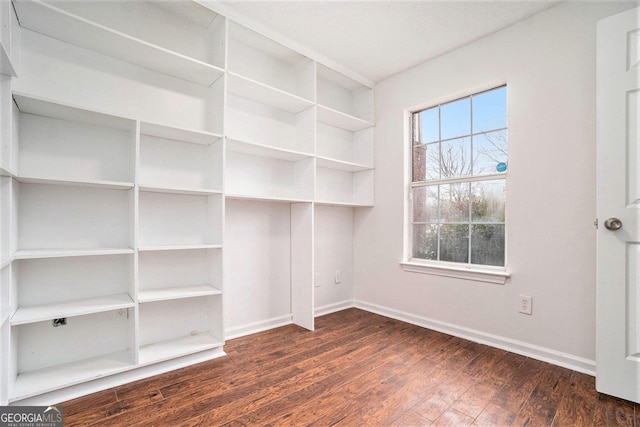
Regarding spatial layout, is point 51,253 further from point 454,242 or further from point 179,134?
point 454,242

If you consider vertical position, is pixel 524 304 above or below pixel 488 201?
below

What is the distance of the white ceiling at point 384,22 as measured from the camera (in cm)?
209

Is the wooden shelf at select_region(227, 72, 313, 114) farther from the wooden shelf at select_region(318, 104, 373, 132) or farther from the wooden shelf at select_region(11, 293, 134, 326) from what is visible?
the wooden shelf at select_region(11, 293, 134, 326)

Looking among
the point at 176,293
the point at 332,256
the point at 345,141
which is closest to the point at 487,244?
the point at 332,256

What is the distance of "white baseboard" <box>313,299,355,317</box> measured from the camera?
304 cm

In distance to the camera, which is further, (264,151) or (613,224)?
(264,151)

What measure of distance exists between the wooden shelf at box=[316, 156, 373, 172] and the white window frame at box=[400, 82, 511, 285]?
461 millimetres

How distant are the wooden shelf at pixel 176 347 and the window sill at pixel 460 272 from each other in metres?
1.76

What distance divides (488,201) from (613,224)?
832mm

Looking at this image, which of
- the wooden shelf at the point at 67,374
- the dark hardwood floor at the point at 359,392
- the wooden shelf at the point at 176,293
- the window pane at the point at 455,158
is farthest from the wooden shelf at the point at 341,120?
the wooden shelf at the point at 67,374

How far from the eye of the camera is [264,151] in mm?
2457

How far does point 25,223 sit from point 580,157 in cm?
331

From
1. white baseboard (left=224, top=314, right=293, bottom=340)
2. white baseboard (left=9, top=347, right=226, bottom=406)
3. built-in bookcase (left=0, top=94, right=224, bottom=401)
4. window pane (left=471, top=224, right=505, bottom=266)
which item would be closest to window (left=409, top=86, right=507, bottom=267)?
window pane (left=471, top=224, right=505, bottom=266)

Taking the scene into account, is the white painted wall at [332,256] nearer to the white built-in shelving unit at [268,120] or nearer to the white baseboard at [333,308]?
the white baseboard at [333,308]
